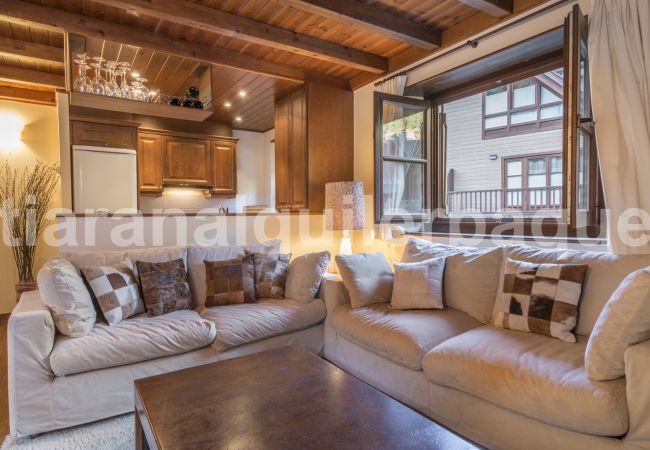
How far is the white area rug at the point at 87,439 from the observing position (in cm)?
183

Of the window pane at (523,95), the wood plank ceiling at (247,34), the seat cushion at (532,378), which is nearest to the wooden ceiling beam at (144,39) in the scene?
the wood plank ceiling at (247,34)

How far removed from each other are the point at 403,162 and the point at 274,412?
2.63m

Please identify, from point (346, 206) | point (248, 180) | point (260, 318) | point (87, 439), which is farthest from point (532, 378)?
point (248, 180)

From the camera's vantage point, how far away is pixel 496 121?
19.7 feet

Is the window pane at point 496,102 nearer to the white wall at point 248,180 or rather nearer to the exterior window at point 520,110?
the exterior window at point 520,110

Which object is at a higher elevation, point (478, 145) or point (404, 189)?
point (478, 145)

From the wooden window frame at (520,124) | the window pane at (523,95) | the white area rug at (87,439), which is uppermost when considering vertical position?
the window pane at (523,95)

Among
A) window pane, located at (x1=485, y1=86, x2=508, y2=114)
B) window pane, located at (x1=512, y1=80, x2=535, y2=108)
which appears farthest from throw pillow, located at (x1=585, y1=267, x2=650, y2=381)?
window pane, located at (x1=485, y1=86, x2=508, y2=114)

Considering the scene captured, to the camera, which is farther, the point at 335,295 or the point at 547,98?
the point at 547,98

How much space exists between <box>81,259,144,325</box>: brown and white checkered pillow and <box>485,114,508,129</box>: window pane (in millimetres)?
5612

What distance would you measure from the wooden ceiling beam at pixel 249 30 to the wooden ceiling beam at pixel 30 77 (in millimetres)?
1946

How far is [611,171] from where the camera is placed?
6.77ft

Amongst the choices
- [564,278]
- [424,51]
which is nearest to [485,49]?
[424,51]

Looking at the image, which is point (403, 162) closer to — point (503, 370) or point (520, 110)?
point (503, 370)
